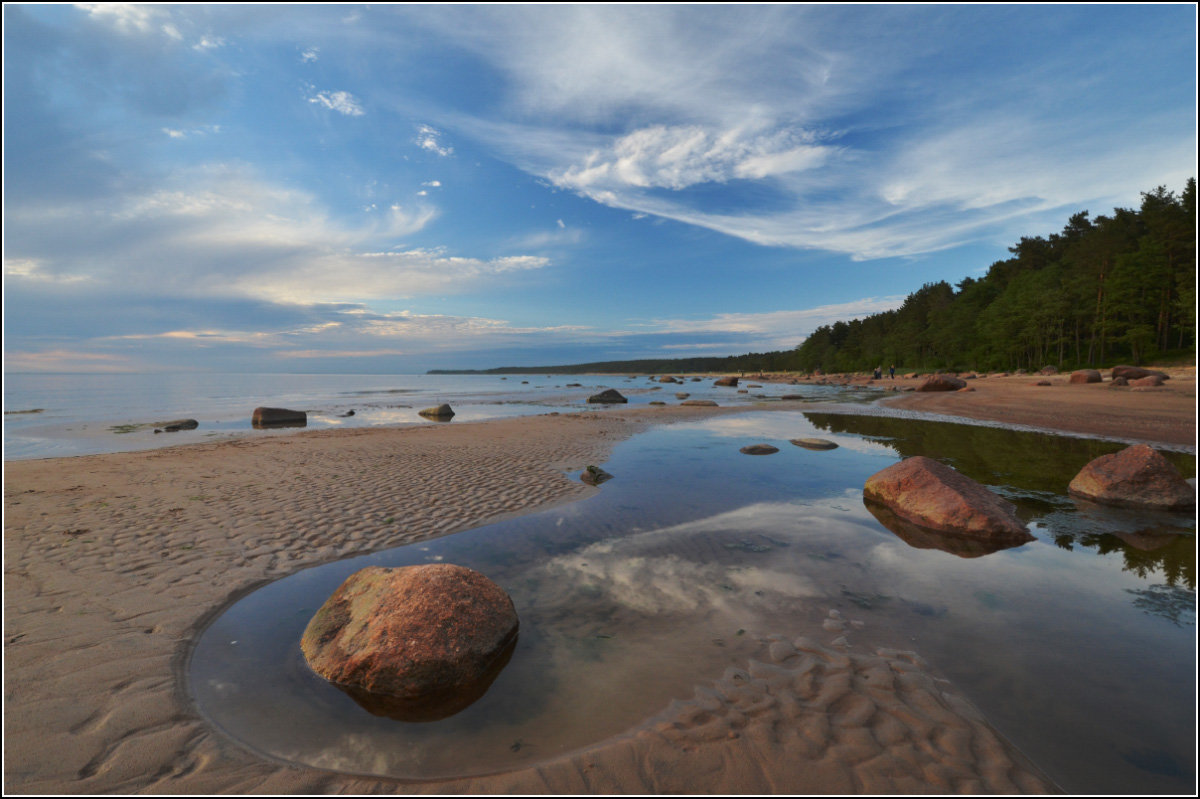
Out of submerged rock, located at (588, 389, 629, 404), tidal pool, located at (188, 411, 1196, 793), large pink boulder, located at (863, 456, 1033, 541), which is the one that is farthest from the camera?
submerged rock, located at (588, 389, 629, 404)

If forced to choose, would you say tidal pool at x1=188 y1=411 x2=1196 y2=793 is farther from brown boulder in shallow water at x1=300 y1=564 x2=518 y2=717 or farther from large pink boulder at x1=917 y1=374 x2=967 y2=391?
large pink boulder at x1=917 y1=374 x2=967 y2=391

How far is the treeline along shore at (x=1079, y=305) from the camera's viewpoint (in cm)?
4931

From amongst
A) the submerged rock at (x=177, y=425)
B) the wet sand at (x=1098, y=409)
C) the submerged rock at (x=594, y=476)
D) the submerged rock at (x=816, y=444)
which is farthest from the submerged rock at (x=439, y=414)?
the wet sand at (x=1098, y=409)

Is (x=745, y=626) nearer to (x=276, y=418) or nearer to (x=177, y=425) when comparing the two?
(x=276, y=418)

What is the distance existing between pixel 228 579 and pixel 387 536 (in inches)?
90.5

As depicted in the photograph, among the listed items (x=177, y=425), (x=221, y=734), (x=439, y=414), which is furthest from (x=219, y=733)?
(x=177, y=425)

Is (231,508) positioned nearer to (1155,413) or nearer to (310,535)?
(310,535)

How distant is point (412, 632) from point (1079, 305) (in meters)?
84.0

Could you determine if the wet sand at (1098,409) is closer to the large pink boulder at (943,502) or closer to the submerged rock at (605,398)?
the large pink boulder at (943,502)

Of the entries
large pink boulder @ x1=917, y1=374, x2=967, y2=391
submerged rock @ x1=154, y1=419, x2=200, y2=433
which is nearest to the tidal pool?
submerged rock @ x1=154, y1=419, x2=200, y2=433

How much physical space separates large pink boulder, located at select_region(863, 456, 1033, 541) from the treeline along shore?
189 feet

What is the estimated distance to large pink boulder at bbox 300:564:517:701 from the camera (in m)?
4.16

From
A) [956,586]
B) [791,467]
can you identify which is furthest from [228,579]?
[791,467]

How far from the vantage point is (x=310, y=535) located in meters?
8.08
